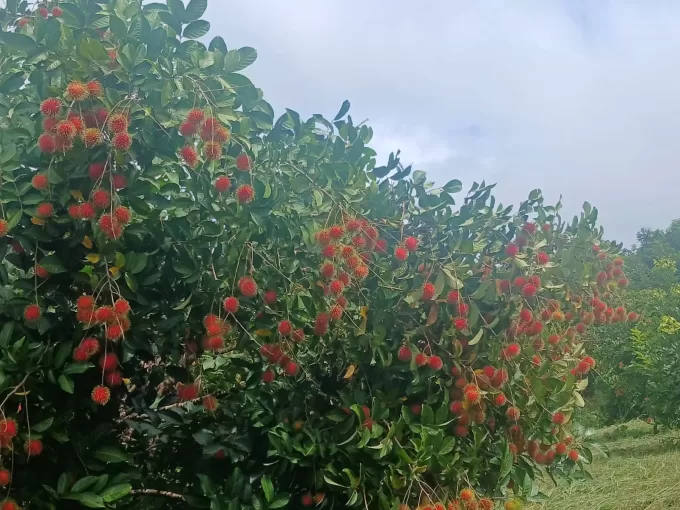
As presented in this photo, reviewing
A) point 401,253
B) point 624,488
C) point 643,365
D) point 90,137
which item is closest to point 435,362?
point 401,253

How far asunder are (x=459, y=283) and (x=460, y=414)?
0.37 meters

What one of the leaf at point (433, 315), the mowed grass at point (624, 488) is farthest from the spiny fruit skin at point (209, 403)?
the mowed grass at point (624, 488)

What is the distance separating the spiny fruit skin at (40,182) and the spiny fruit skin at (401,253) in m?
0.90

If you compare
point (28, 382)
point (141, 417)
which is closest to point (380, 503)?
point (141, 417)

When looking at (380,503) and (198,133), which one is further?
(380,503)

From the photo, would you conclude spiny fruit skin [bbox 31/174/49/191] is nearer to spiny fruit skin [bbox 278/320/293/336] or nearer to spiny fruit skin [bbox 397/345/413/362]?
spiny fruit skin [bbox 278/320/293/336]

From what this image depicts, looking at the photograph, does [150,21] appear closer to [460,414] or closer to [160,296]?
[160,296]

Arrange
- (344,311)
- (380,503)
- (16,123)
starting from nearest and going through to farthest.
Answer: (16,123), (380,503), (344,311)

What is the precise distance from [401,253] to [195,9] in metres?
0.81

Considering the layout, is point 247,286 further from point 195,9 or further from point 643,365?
point 643,365

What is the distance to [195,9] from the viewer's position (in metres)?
1.55

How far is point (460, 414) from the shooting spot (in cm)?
180

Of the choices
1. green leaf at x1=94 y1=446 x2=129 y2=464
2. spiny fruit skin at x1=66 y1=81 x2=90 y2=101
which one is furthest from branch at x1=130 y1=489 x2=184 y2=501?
spiny fruit skin at x1=66 y1=81 x2=90 y2=101

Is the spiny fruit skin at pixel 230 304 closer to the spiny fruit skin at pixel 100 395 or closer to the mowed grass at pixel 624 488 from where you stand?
the spiny fruit skin at pixel 100 395
